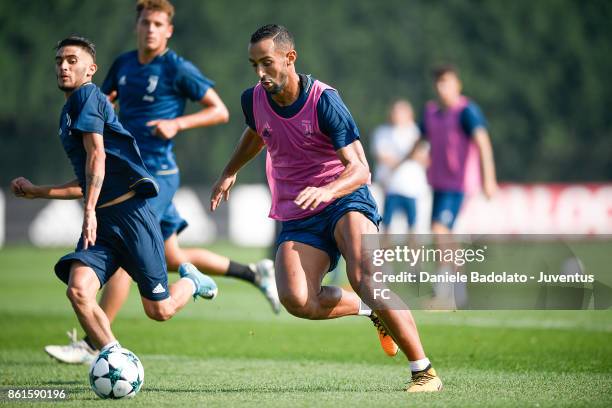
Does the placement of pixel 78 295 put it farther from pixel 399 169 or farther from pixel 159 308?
pixel 399 169

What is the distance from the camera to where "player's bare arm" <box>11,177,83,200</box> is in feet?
25.5

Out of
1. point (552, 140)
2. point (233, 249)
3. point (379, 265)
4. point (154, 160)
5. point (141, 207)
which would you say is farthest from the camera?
point (552, 140)

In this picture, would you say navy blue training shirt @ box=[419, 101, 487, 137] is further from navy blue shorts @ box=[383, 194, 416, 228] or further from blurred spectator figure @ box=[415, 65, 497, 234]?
navy blue shorts @ box=[383, 194, 416, 228]

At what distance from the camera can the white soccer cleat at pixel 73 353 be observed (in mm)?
9125

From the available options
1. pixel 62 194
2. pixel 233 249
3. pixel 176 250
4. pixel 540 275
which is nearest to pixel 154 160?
pixel 176 250

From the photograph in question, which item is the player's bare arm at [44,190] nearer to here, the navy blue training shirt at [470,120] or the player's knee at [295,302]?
the player's knee at [295,302]

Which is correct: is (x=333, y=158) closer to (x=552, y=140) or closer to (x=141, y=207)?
(x=141, y=207)

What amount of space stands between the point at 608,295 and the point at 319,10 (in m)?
33.5

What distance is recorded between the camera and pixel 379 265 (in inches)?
286

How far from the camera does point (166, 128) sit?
9180 mm

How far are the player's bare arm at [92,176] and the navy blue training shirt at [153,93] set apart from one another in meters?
2.14

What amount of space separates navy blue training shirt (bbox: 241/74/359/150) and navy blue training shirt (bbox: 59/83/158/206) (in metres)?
1.11

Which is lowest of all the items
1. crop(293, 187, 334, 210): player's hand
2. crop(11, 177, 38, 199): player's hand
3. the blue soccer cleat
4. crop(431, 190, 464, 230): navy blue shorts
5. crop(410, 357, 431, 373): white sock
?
crop(410, 357, 431, 373): white sock

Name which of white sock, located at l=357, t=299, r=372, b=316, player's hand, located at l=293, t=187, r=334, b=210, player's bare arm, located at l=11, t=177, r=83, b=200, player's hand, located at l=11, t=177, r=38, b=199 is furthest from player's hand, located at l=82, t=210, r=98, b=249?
white sock, located at l=357, t=299, r=372, b=316
